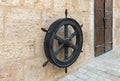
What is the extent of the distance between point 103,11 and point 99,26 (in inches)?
11.9

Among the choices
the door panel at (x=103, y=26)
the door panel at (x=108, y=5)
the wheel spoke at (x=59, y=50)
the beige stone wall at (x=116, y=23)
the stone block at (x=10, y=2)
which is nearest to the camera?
the stone block at (x=10, y=2)

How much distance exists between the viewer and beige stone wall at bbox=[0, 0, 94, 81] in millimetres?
1478

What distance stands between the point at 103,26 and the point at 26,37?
1705 mm

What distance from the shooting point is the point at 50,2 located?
1.82 meters

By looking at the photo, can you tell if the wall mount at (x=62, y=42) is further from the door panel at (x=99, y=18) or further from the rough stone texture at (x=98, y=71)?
the door panel at (x=99, y=18)

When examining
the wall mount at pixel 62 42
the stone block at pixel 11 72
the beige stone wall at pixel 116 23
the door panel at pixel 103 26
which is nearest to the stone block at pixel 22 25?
the wall mount at pixel 62 42

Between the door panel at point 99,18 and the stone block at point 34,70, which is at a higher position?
the door panel at point 99,18

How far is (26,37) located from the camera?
5.33 ft

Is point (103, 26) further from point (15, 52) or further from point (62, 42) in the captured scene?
point (15, 52)

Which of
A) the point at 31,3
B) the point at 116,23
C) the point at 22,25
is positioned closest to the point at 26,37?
the point at 22,25

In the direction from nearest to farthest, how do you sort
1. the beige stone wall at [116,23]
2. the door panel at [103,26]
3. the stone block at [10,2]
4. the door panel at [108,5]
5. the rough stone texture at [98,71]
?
the stone block at [10,2], the rough stone texture at [98,71], the door panel at [103,26], the door panel at [108,5], the beige stone wall at [116,23]

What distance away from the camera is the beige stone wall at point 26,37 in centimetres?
148

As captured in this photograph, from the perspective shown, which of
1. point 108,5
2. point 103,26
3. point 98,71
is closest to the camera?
point 98,71

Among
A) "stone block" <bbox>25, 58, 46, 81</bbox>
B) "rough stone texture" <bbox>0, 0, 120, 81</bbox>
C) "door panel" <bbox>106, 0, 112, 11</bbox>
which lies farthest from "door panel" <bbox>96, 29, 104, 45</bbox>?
"stone block" <bbox>25, 58, 46, 81</bbox>
